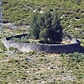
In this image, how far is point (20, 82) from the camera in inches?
944

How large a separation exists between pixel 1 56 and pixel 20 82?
724cm

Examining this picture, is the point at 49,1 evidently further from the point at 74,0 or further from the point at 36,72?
the point at 36,72

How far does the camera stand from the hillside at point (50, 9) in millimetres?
53297

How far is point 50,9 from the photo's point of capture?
60.5 metres

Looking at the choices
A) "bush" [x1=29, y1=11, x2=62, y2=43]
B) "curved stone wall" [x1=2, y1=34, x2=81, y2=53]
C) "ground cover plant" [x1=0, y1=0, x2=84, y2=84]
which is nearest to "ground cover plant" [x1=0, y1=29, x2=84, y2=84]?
"ground cover plant" [x1=0, y1=0, x2=84, y2=84]

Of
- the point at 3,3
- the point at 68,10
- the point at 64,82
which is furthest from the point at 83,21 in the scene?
the point at 64,82

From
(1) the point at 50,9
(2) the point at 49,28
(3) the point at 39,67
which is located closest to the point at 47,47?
(2) the point at 49,28

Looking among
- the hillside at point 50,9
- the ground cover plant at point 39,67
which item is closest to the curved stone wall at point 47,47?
the ground cover plant at point 39,67

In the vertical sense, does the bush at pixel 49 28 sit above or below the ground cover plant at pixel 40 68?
above

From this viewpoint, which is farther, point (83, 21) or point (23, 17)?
point (23, 17)

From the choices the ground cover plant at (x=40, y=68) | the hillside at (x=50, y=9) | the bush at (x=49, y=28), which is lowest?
the hillside at (x=50, y=9)

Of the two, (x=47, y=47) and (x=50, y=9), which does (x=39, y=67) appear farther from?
(x=50, y=9)

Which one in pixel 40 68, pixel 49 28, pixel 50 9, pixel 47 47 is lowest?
pixel 50 9

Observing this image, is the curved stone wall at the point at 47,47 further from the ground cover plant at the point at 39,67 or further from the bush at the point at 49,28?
the bush at the point at 49,28
